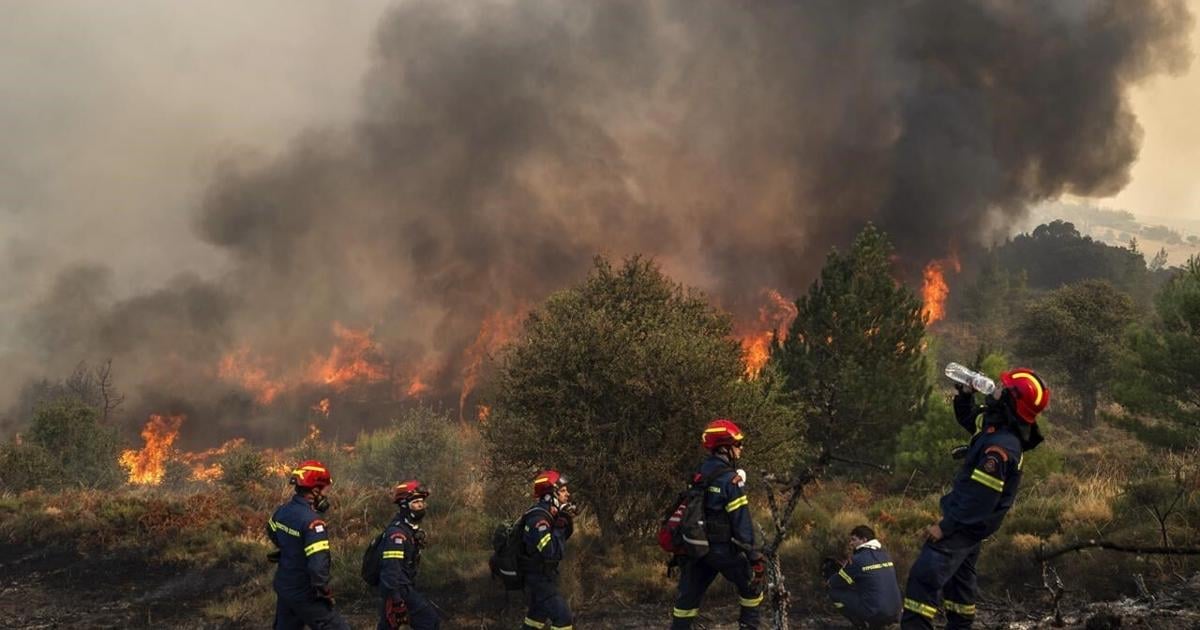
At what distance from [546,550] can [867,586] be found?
10.5 feet

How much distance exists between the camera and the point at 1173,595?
6832 millimetres

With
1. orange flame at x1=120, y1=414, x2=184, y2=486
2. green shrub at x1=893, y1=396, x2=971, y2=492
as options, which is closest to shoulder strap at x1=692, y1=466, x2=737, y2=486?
green shrub at x1=893, y1=396, x2=971, y2=492

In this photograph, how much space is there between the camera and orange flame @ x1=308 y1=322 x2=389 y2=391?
57.1m

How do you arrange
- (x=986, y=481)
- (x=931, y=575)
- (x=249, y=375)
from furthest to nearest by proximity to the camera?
(x=249, y=375) < (x=931, y=575) < (x=986, y=481)

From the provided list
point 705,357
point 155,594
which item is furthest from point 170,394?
point 705,357

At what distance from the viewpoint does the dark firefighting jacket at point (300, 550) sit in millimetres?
6336

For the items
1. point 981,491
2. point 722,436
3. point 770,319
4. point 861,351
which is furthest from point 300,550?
point 770,319

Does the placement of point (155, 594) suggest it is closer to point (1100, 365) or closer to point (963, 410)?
point (963, 410)

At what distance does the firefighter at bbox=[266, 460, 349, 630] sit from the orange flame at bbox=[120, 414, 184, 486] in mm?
28347

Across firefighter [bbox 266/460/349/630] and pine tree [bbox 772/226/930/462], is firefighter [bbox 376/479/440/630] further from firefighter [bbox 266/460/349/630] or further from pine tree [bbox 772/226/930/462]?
pine tree [bbox 772/226/930/462]

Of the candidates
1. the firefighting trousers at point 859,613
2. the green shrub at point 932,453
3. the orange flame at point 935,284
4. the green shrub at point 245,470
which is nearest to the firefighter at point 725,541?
the firefighting trousers at point 859,613

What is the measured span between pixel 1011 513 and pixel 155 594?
14809 millimetres

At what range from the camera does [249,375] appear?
2287 inches

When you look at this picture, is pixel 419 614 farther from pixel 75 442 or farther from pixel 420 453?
pixel 75 442
